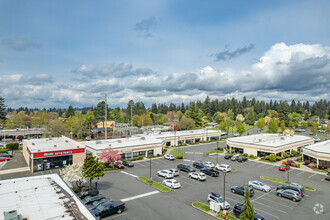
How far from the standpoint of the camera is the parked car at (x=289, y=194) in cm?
2815

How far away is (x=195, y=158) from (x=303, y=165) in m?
24.8

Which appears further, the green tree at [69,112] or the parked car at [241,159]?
the green tree at [69,112]

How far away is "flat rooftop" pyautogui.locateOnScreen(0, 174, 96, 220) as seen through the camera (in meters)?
17.3

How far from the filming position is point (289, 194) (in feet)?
94.5

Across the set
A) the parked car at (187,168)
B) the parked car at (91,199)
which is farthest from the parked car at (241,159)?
the parked car at (91,199)

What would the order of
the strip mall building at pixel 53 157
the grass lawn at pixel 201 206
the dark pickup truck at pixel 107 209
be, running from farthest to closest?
the strip mall building at pixel 53 157
the grass lawn at pixel 201 206
the dark pickup truck at pixel 107 209

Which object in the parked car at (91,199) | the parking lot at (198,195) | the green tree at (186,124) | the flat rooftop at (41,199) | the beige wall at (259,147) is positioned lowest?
the parking lot at (198,195)

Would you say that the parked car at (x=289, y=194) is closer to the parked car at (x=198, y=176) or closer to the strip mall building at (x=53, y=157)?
the parked car at (x=198, y=176)

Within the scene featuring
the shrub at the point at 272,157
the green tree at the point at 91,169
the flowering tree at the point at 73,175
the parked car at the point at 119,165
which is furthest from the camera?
the shrub at the point at 272,157

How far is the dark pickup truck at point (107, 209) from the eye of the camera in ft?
77.3

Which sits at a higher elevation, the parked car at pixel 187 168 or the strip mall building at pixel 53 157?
the strip mall building at pixel 53 157

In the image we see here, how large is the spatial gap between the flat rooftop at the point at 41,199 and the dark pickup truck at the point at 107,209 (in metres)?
3.73

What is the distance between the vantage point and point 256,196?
3002 centimetres

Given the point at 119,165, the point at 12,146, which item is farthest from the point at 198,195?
the point at 12,146
